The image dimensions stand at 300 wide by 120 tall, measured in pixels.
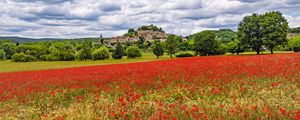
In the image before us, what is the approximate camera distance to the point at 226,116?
22.4 feet

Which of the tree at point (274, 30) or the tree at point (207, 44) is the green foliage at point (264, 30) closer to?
the tree at point (274, 30)

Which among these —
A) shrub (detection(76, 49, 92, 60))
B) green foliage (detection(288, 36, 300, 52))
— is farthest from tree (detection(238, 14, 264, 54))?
shrub (detection(76, 49, 92, 60))

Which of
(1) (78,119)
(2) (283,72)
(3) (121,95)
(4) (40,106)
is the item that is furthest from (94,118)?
(2) (283,72)

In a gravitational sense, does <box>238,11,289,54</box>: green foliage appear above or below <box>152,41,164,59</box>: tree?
above

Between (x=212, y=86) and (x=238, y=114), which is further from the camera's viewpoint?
(x=212, y=86)

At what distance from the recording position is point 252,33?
6000 centimetres

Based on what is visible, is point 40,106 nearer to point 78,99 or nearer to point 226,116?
point 78,99

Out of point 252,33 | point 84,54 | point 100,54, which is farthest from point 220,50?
point 84,54

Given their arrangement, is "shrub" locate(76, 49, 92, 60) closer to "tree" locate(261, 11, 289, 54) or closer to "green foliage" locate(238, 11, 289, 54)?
"green foliage" locate(238, 11, 289, 54)

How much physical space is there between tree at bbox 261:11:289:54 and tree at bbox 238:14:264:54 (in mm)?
979

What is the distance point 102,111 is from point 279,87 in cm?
592

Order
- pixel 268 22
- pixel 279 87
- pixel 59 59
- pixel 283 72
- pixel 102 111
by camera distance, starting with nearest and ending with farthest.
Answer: pixel 102 111 < pixel 279 87 < pixel 283 72 < pixel 268 22 < pixel 59 59

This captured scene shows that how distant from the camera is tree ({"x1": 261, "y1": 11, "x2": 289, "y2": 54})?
187ft

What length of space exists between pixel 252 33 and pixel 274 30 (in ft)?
13.9
